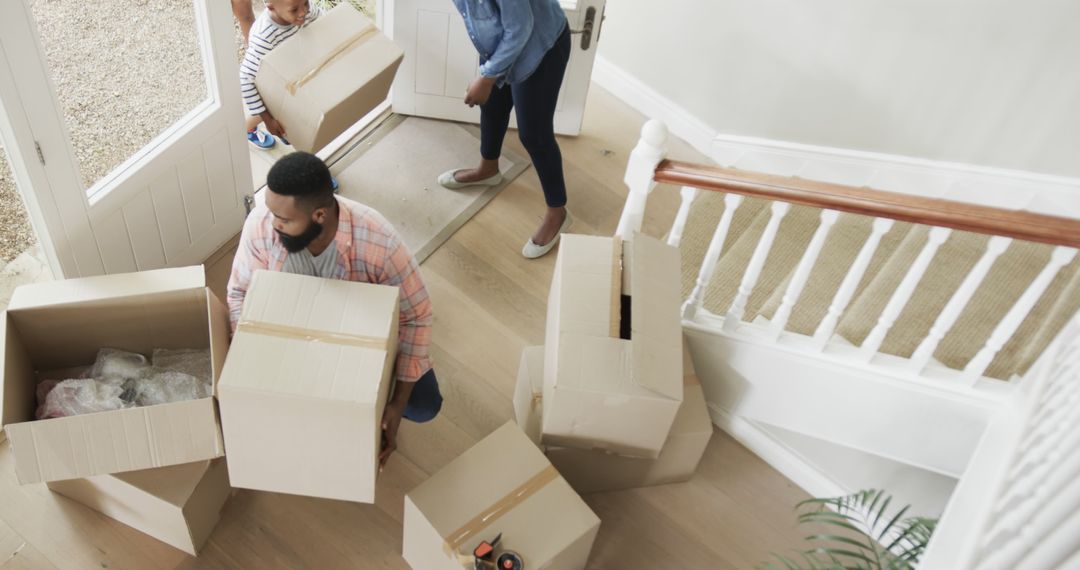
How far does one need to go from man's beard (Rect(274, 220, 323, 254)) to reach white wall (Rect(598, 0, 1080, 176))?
2082 mm

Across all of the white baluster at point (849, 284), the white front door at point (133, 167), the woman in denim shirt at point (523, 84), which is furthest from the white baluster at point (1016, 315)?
the white front door at point (133, 167)

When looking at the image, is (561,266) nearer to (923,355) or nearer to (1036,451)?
(923,355)

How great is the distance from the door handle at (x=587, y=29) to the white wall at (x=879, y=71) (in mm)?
479

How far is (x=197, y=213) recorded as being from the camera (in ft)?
9.35

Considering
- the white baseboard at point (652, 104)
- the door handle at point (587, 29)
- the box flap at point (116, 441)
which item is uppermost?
the door handle at point (587, 29)

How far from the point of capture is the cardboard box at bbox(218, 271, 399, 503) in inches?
67.5

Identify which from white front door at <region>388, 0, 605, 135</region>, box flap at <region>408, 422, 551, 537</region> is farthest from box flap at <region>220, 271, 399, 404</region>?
white front door at <region>388, 0, 605, 135</region>

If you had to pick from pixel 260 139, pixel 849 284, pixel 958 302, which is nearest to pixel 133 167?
pixel 260 139

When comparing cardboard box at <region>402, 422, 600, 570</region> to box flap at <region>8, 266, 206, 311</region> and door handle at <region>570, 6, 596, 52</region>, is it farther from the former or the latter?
door handle at <region>570, 6, 596, 52</region>

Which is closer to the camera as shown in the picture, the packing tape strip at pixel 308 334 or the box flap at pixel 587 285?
the packing tape strip at pixel 308 334

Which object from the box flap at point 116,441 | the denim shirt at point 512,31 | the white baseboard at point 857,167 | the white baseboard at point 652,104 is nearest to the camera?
the box flap at point 116,441

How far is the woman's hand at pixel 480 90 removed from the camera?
8.74ft

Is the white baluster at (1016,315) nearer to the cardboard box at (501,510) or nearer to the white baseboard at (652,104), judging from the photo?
the cardboard box at (501,510)

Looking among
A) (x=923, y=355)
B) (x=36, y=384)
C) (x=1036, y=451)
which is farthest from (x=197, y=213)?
(x=1036, y=451)
